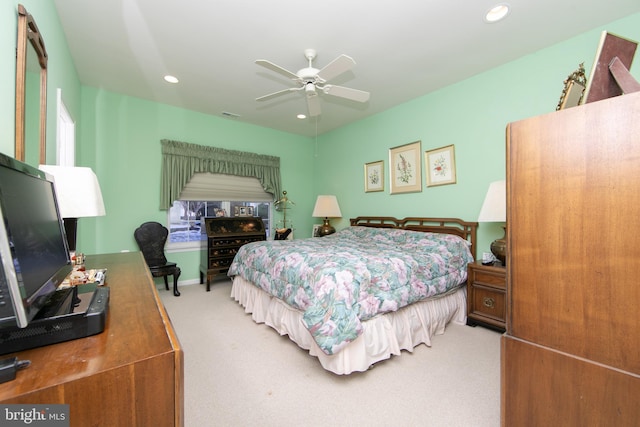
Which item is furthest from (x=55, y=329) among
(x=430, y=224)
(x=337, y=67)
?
(x=430, y=224)

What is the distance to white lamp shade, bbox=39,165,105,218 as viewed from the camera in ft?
4.29

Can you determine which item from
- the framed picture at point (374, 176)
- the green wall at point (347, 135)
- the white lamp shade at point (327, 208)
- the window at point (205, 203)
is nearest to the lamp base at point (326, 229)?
the white lamp shade at point (327, 208)

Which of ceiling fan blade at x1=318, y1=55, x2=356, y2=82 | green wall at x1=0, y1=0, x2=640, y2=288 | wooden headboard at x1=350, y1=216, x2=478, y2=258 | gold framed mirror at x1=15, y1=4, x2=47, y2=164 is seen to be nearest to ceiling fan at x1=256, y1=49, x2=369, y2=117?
ceiling fan blade at x1=318, y1=55, x2=356, y2=82

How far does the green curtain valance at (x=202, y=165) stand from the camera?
382 cm

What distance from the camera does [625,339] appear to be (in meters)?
0.77

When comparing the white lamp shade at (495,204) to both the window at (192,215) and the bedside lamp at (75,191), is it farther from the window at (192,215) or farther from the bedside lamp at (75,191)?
the window at (192,215)

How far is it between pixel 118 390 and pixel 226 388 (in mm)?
1393

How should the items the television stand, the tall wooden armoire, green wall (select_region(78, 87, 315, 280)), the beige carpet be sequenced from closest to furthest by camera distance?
1. the television stand
2. the tall wooden armoire
3. the beige carpet
4. green wall (select_region(78, 87, 315, 280))

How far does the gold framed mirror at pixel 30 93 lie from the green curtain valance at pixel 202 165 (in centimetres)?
220

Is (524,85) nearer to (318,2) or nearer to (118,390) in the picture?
(318,2)

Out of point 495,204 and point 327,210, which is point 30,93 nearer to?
point 495,204

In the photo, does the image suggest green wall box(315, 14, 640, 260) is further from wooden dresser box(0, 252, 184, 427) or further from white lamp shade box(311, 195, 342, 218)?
wooden dresser box(0, 252, 184, 427)

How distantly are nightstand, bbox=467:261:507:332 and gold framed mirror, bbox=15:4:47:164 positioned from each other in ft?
10.9

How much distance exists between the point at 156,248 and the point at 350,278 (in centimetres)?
301
